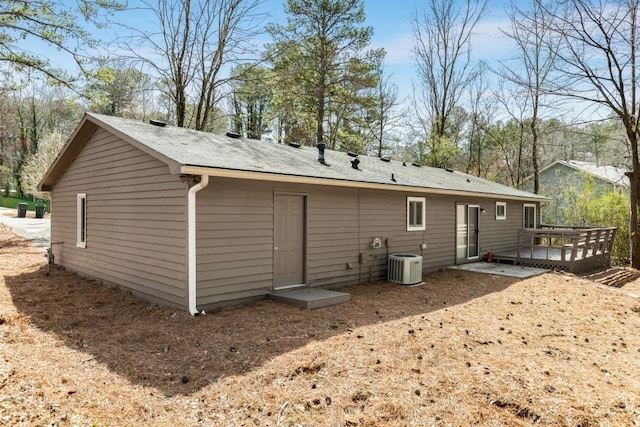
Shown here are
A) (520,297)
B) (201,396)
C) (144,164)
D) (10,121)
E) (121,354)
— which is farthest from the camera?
(10,121)

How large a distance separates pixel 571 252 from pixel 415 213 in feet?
16.9

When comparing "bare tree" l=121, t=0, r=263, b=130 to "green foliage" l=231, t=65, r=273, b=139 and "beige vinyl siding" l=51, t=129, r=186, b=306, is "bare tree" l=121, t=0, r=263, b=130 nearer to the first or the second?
A: "green foliage" l=231, t=65, r=273, b=139

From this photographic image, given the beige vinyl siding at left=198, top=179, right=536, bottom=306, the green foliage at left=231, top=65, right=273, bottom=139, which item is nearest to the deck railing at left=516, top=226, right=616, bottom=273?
the beige vinyl siding at left=198, top=179, right=536, bottom=306

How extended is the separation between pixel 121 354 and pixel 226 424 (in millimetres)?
2147

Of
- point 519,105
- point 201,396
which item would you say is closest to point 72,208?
point 201,396

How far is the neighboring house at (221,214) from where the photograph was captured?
6.48m

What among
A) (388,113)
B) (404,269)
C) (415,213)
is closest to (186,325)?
(404,269)

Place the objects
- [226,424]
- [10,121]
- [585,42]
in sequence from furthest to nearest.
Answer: [10,121] < [585,42] < [226,424]

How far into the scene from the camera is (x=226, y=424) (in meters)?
3.35

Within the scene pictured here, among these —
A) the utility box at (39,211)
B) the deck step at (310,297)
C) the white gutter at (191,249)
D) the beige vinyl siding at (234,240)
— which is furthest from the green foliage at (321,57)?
the utility box at (39,211)

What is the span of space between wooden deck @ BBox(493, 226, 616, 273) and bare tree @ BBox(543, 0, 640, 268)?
165 centimetres

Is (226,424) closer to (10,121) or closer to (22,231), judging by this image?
(22,231)

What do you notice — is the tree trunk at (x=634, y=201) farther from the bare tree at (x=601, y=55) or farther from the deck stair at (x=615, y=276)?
the deck stair at (x=615, y=276)

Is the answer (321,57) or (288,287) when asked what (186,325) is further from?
(321,57)
